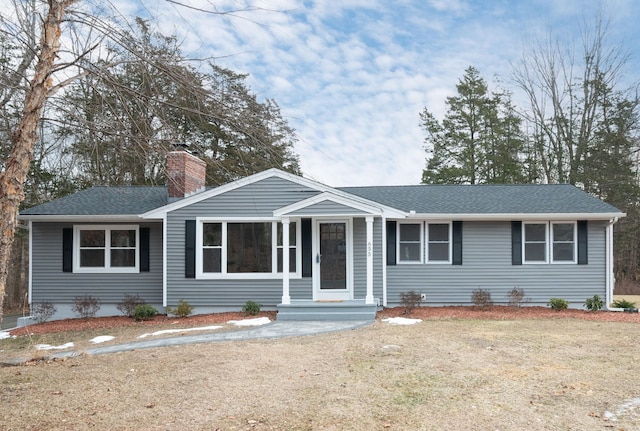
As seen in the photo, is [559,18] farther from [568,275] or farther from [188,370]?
[188,370]

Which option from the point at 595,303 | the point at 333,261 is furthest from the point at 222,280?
the point at 595,303

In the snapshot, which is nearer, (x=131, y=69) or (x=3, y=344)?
(x=131, y=69)

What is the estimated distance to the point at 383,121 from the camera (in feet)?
45.3

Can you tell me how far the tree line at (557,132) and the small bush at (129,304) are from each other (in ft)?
58.6

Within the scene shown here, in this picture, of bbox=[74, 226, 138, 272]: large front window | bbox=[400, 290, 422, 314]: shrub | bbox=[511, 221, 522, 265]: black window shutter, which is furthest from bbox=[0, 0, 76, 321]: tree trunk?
bbox=[511, 221, 522, 265]: black window shutter

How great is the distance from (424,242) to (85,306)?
9204mm

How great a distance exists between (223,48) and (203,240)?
32.1 ft

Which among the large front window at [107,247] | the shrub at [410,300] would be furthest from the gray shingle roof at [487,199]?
the large front window at [107,247]

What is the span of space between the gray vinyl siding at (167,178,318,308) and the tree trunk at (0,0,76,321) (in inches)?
343

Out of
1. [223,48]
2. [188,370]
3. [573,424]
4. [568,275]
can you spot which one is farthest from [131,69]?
[568,275]

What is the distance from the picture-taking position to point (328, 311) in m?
12.3

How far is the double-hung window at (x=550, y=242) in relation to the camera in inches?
559

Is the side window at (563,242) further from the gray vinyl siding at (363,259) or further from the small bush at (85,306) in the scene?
the small bush at (85,306)

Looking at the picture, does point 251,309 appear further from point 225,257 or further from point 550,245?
point 550,245
